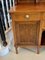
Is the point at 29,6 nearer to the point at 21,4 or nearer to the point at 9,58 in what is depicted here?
the point at 21,4

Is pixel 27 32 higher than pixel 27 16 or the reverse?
the reverse

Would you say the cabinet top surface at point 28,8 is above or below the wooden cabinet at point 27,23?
above

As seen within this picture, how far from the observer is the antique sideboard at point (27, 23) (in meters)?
1.68

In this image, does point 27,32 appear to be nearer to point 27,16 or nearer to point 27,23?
point 27,23

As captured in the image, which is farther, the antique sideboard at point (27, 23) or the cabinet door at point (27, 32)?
the cabinet door at point (27, 32)

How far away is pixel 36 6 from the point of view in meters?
1.84

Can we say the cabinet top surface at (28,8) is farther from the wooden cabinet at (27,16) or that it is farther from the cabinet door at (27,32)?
the cabinet door at (27,32)

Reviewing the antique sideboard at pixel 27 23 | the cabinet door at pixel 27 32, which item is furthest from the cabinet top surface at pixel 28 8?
the cabinet door at pixel 27 32

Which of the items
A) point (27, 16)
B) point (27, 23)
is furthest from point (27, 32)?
point (27, 16)

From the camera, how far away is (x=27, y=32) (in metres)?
1.89

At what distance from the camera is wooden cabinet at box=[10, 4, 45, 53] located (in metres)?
1.68

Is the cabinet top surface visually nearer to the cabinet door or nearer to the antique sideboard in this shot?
the antique sideboard

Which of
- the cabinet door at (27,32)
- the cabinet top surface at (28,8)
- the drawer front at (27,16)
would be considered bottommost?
the cabinet door at (27,32)

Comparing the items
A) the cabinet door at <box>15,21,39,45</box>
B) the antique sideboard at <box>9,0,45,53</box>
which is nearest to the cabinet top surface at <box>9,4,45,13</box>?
the antique sideboard at <box>9,0,45,53</box>
